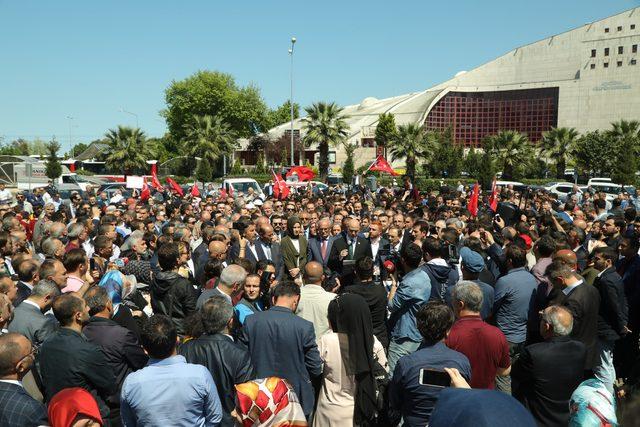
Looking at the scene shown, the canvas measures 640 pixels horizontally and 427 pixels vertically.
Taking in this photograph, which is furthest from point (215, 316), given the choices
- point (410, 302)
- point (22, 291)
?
point (22, 291)

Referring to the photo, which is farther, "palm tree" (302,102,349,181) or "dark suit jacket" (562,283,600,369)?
"palm tree" (302,102,349,181)


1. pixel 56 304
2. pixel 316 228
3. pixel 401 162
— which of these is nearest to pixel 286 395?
pixel 56 304

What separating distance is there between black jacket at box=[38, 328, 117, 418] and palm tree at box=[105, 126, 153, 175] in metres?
44.6

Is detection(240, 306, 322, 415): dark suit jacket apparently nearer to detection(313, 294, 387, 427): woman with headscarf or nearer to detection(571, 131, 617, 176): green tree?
detection(313, 294, 387, 427): woman with headscarf

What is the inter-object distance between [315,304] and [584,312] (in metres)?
2.62

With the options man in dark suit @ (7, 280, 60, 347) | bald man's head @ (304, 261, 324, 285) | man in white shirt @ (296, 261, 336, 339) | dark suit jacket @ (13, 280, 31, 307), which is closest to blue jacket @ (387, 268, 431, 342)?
man in white shirt @ (296, 261, 336, 339)

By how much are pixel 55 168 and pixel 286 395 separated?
44.7 m

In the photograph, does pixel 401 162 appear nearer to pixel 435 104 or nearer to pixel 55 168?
pixel 435 104

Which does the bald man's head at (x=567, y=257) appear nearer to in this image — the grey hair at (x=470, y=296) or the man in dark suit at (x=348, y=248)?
the grey hair at (x=470, y=296)

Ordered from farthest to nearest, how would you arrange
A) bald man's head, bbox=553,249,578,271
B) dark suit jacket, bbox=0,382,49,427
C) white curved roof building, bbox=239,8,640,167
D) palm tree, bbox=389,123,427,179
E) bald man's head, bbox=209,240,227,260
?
1. white curved roof building, bbox=239,8,640,167
2. palm tree, bbox=389,123,427,179
3. bald man's head, bbox=209,240,227,260
4. bald man's head, bbox=553,249,578,271
5. dark suit jacket, bbox=0,382,49,427

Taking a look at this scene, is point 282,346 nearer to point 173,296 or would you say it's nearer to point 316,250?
point 173,296

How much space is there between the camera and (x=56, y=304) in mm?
4461

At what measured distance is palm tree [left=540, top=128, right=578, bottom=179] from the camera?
153 ft

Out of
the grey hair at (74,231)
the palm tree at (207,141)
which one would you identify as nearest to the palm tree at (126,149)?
the palm tree at (207,141)
